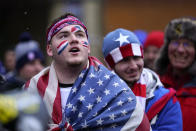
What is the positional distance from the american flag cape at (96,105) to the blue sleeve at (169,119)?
0.42 meters

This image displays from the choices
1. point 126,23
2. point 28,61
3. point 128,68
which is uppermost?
point 128,68

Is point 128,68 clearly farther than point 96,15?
No

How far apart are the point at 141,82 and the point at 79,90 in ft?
2.82

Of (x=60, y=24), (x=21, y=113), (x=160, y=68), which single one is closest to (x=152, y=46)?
(x=160, y=68)

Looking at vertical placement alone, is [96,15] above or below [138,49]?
below

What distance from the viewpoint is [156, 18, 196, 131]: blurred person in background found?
15.8 ft

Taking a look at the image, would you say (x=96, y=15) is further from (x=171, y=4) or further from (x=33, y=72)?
(x=33, y=72)

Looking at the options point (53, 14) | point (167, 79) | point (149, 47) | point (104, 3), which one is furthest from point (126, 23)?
point (167, 79)

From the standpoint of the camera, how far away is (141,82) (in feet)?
13.5

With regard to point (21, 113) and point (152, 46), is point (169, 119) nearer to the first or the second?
point (21, 113)

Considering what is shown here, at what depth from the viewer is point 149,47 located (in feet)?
22.0

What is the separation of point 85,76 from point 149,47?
328 centimetres

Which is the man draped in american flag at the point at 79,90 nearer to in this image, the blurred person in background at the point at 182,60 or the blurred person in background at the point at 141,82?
the blurred person in background at the point at 141,82

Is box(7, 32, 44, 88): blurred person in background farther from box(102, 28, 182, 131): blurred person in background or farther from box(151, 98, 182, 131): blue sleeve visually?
box(151, 98, 182, 131): blue sleeve
